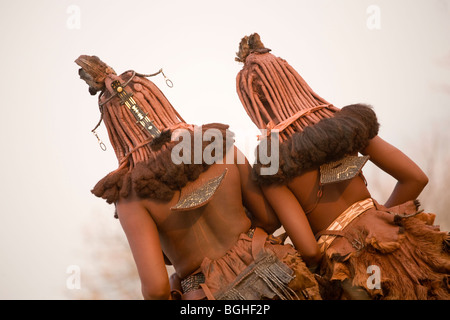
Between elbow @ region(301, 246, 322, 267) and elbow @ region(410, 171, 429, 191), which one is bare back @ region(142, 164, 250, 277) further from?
elbow @ region(410, 171, 429, 191)

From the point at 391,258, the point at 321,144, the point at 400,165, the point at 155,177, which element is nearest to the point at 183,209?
the point at 155,177

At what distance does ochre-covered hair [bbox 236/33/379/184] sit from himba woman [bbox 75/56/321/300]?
19 cm

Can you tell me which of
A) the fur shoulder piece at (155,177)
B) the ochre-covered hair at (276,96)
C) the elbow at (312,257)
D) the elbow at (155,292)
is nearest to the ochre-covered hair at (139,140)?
the fur shoulder piece at (155,177)

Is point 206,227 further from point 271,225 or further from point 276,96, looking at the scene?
point 276,96

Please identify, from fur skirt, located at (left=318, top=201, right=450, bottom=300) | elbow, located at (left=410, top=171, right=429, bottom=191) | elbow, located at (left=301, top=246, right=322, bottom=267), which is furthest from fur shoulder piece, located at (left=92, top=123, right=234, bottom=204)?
elbow, located at (left=410, top=171, right=429, bottom=191)

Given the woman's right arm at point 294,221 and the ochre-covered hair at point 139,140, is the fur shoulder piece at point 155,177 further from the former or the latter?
the woman's right arm at point 294,221

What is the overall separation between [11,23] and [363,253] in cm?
229

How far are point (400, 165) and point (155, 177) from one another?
95 cm

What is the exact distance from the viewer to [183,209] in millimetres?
1612

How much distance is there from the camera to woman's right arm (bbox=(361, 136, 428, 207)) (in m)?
1.81
